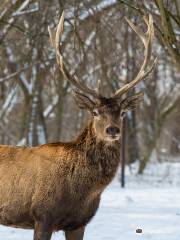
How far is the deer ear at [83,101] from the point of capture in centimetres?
770

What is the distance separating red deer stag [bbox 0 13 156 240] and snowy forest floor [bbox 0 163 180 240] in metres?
1.75

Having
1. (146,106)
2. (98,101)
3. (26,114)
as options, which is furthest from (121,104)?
(146,106)

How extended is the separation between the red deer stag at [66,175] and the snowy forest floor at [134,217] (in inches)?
68.9

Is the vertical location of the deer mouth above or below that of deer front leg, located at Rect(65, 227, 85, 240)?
above

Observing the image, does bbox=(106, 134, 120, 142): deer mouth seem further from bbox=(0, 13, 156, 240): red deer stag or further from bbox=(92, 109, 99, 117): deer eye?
bbox=(92, 109, 99, 117): deer eye

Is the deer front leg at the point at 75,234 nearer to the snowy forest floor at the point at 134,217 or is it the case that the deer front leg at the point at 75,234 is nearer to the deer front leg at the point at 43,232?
the deer front leg at the point at 43,232

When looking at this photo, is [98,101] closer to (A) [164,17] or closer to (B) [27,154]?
(B) [27,154]

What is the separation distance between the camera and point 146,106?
27.8 meters

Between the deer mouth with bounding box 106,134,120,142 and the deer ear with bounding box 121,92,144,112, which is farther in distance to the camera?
the deer ear with bounding box 121,92,144,112

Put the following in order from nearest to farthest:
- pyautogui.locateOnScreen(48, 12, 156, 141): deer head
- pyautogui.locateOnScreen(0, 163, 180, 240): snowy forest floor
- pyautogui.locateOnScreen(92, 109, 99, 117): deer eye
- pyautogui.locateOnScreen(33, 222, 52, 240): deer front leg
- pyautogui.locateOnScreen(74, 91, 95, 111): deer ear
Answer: pyautogui.locateOnScreen(33, 222, 52, 240): deer front leg → pyautogui.locateOnScreen(48, 12, 156, 141): deer head → pyautogui.locateOnScreen(92, 109, 99, 117): deer eye → pyautogui.locateOnScreen(74, 91, 95, 111): deer ear → pyautogui.locateOnScreen(0, 163, 180, 240): snowy forest floor

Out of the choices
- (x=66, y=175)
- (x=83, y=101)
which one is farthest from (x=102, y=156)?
(x=83, y=101)

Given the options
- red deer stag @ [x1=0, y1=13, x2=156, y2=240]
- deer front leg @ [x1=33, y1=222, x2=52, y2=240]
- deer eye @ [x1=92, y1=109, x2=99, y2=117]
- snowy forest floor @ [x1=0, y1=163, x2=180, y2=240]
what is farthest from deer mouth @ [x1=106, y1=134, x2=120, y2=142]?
snowy forest floor @ [x1=0, y1=163, x2=180, y2=240]

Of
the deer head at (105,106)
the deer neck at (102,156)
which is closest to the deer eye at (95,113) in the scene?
the deer head at (105,106)

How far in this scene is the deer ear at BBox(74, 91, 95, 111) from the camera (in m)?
7.70
